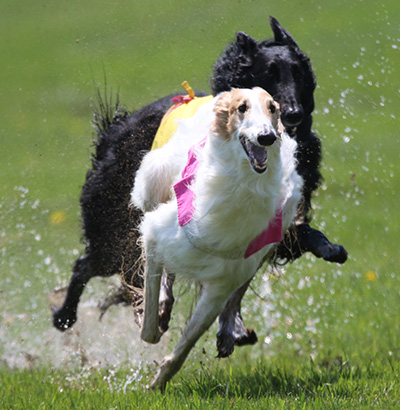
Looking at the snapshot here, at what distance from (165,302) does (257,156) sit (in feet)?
4.84

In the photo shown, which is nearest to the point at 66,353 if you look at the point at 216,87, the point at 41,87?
the point at 216,87

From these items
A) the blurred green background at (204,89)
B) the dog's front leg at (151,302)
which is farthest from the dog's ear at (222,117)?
the blurred green background at (204,89)

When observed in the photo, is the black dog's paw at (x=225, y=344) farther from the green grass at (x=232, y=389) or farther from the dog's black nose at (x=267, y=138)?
the dog's black nose at (x=267, y=138)

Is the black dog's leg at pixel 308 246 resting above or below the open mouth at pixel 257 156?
below

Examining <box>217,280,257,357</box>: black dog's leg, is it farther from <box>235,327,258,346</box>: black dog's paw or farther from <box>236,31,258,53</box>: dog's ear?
<box>236,31,258,53</box>: dog's ear

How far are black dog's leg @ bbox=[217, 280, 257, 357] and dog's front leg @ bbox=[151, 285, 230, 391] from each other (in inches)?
20.1

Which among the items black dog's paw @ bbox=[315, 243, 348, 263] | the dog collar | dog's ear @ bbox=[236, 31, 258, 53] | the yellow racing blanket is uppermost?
dog's ear @ bbox=[236, 31, 258, 53]

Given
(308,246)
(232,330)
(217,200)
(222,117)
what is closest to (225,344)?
(232,330)

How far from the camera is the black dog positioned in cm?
407

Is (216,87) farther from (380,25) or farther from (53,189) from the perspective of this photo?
(380,25)

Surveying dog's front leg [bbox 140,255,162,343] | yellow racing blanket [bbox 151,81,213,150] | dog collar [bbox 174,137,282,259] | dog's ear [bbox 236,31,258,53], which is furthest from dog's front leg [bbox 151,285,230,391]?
dog's ear [bbox 236,31,258,53]

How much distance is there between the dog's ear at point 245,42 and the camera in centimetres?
420

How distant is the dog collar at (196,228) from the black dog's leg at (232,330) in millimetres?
810

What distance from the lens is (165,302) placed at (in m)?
4.04
